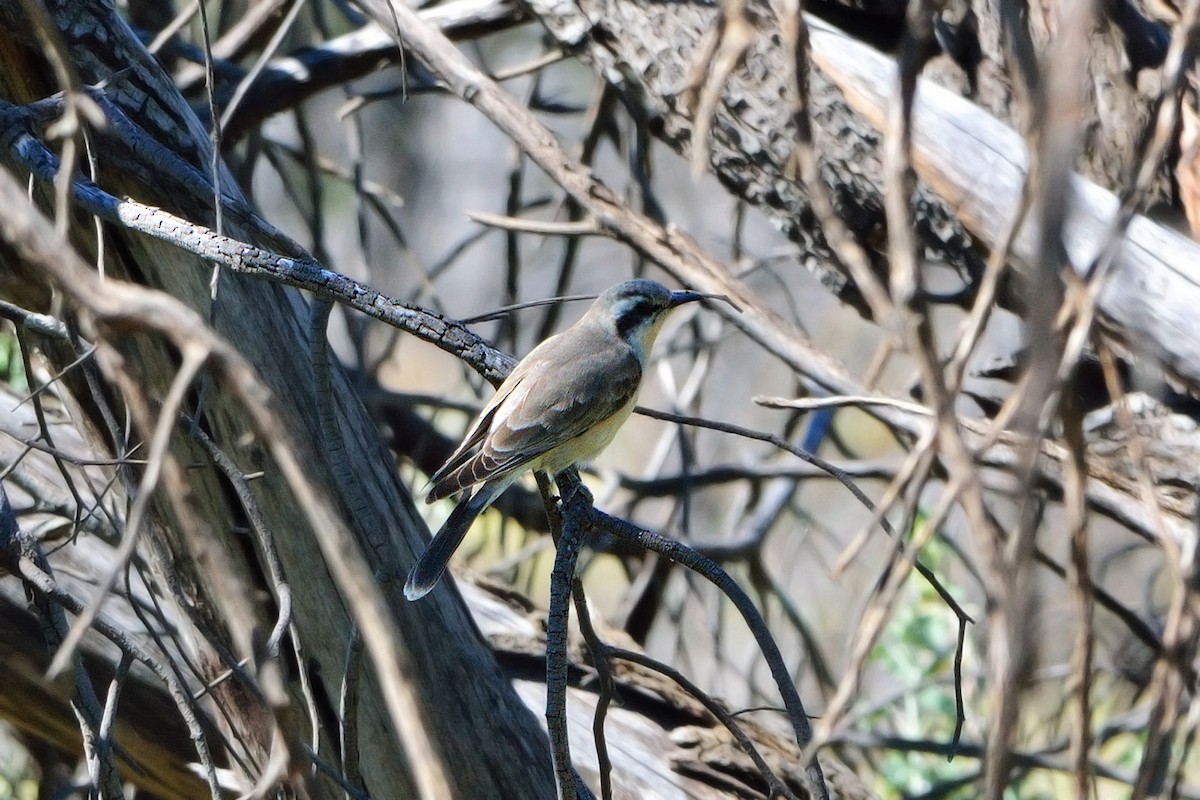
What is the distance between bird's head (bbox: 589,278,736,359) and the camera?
15.2 ft

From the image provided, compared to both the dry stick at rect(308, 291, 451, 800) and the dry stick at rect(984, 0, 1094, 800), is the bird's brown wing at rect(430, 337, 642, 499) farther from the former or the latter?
the dry stick at rect(984, 0, 1094, 800)

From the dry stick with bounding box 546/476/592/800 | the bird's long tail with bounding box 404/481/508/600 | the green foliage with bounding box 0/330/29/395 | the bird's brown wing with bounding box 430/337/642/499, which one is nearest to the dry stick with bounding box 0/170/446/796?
the dry stick with bounding box 546/476/592/800

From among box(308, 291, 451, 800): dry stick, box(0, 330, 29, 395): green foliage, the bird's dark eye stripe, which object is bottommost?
box(0, 330, 29, 395): green foliage

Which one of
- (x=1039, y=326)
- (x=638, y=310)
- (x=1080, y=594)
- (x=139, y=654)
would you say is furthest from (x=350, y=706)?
(x=638, y=310)

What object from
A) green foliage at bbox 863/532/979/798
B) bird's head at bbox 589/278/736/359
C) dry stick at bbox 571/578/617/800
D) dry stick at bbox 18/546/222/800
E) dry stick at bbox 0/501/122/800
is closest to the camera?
dry stick at bbox 18/546/222/800

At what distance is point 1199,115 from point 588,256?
33.6 ft

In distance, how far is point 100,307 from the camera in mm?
1183

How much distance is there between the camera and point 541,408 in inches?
166

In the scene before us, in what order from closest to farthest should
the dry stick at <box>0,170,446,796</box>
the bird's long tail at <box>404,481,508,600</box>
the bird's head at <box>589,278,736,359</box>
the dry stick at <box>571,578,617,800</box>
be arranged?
1. the dry stick at <box>0,170,446,796</box>
2. the dry stick at <box>571,578,617,800</box>
3. the bird's long tail at <box>404,481,508,600</box>
4. the bird's head at <box>589,278,736,359</box>

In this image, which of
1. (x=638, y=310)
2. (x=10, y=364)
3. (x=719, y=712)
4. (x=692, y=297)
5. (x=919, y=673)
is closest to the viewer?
(x=719, y=712)

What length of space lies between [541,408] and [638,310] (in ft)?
2.35

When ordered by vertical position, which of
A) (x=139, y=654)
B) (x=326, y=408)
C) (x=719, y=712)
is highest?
(x=326, y=408)

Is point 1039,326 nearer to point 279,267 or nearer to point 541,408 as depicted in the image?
point 279,267

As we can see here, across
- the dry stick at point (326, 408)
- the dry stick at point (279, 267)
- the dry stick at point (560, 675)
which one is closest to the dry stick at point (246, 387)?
the dry stick at point (279, 267)
